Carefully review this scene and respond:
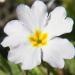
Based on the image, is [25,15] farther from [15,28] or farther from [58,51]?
[58,51]

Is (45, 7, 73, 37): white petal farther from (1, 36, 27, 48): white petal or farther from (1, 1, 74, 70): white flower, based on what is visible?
(1, 36, 27, 48): white petal

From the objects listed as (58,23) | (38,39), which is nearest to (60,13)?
(58,23)

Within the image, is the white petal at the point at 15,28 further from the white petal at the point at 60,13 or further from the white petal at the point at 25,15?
the white petal at the point at 60,13

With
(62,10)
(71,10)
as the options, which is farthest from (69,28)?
(71,10)

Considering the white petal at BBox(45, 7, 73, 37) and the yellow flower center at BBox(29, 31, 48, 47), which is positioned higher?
the white petal at BBox(45, 7, 73, 37)

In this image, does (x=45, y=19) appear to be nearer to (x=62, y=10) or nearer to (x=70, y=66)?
(x=62, y=10)

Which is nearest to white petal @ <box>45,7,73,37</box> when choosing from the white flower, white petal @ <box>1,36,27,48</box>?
the white flower

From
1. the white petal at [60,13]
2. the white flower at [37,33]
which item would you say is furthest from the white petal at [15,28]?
the white petal at [60,13]

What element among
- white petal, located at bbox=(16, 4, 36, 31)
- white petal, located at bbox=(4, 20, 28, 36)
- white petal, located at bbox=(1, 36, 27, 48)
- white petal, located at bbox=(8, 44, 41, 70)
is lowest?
white petal, located at bbox=(8, 44, 41, 70)
